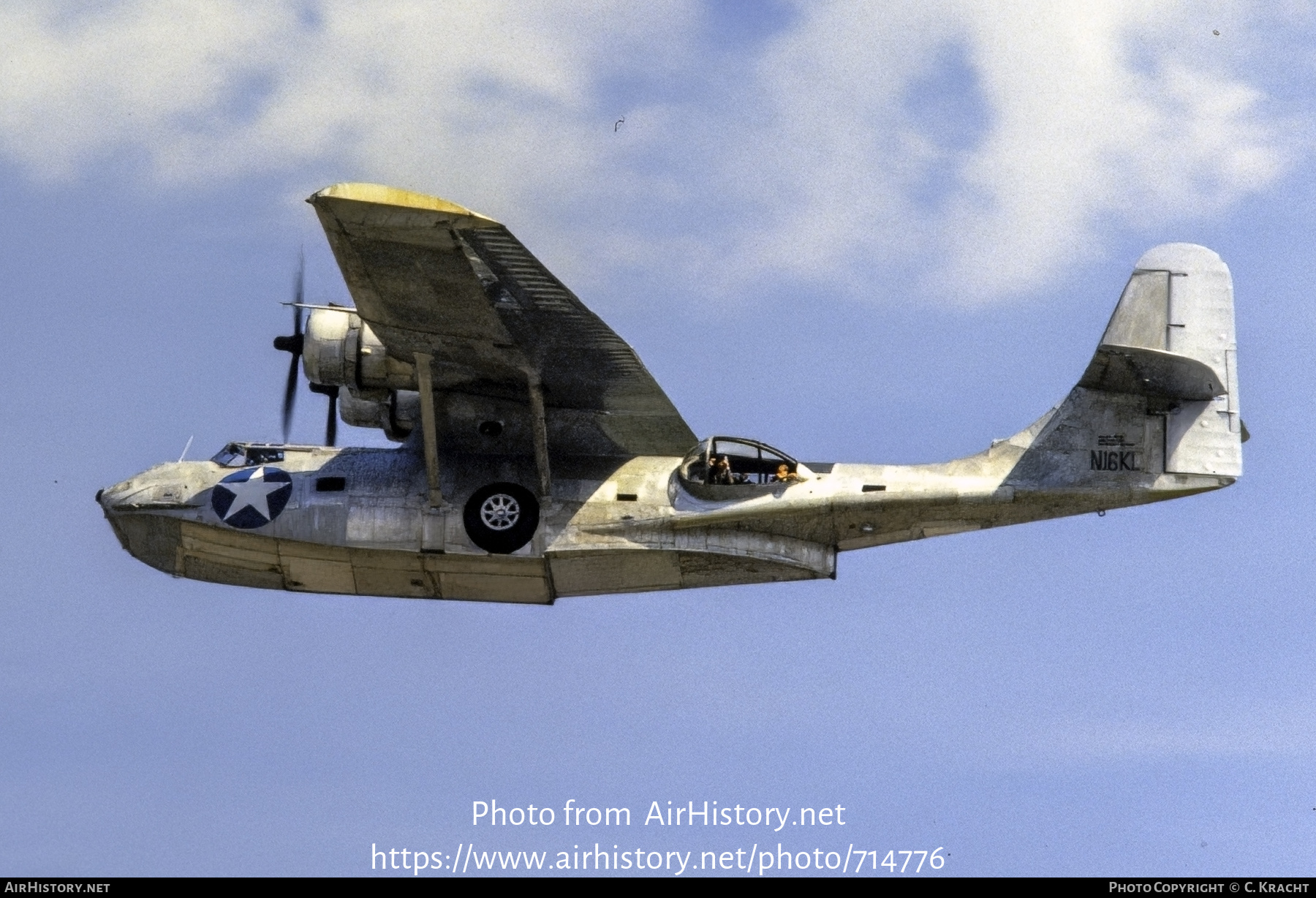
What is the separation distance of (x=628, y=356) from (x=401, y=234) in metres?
3.81

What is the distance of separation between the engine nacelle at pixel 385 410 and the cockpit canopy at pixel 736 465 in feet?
12.7

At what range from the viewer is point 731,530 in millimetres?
27125

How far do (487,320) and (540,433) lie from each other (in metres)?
1.87

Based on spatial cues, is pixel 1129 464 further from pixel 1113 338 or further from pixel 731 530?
pixel 731 530

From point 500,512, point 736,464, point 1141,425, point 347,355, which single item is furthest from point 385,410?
point 1141,425

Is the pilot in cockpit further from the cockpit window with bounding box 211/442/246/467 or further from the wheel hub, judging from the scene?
the cockpit window with bounding box 211/442/246/467

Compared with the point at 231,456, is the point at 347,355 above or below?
above

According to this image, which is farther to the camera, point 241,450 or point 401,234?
Answer: point 241,450

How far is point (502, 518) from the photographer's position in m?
27.3

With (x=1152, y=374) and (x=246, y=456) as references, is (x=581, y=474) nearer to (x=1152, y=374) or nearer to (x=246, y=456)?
(x=246, y=456)

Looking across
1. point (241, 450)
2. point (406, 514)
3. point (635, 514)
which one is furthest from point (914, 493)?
point (241, 450)

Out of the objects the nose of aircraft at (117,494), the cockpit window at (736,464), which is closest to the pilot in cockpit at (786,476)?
the cockpit window at (736,464)

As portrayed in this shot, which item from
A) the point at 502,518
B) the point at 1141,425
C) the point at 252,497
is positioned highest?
the point at 1141,425

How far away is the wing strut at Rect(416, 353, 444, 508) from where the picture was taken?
26625 millimetres
